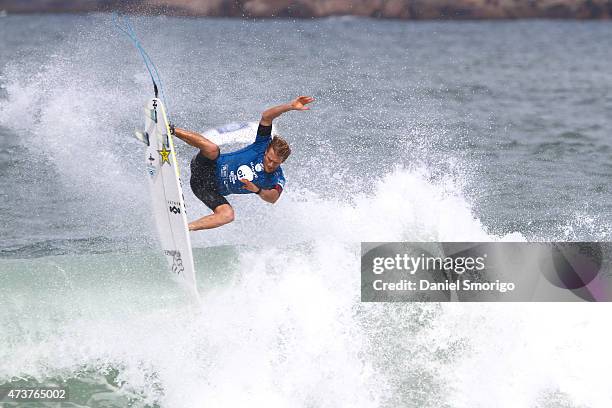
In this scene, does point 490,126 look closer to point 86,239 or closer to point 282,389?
point 86,239

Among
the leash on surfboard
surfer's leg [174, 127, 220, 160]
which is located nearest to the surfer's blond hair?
surfer's leg [174, 127, 220, 160]

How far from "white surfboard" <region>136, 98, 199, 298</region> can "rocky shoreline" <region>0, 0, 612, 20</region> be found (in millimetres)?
22821

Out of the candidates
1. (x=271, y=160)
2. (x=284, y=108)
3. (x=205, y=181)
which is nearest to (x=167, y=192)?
(x=205, y=181)

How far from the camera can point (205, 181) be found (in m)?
8.41

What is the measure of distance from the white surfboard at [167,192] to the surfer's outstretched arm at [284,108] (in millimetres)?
775

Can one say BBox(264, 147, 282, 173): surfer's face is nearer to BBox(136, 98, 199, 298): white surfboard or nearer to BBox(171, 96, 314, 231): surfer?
BBox(171, 96, 314, 231): surfer

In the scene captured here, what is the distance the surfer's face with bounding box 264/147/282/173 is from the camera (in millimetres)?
8023

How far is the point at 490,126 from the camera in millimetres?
18203

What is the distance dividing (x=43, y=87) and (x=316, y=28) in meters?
18.4

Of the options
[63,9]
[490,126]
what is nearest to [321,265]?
[490,126]

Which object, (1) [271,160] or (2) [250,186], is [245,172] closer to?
(2) [250,186]

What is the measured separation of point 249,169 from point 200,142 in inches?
18.3

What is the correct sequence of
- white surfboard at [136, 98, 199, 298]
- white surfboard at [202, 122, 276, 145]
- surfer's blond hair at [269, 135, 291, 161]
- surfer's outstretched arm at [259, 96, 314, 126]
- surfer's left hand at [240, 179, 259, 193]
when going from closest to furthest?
surfer's outstretched arm at [259, 96, 314, 126] < white surfboard at [136, 98, 199, 298] < surfer's blond hair at [269, 135, 291, 161] < surfer's left hand at [240, 179, 259, 193] < white surfboard at [202, 122, 276, 145]

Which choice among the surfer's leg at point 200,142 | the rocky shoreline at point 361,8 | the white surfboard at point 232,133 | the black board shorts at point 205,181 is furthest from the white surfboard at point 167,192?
the rocky shoreline at point 361,8
